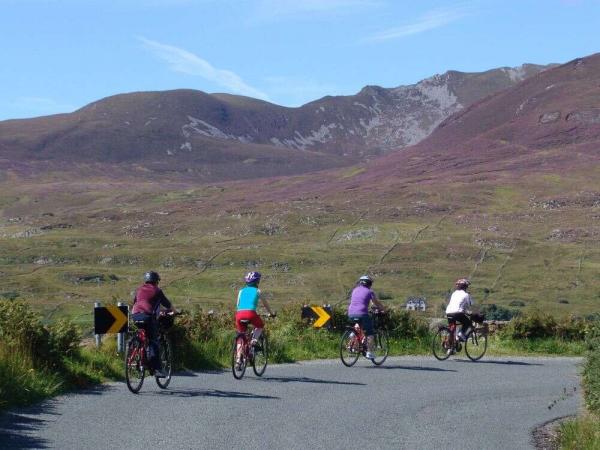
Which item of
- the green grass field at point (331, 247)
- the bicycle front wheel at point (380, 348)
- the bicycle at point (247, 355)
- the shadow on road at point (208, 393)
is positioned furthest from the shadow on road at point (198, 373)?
the green grass field at point (331, 247)

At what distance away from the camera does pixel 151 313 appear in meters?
14.1

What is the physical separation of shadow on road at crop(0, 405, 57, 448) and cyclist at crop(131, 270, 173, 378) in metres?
2.14

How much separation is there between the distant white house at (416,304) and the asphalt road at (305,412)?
1317 inches

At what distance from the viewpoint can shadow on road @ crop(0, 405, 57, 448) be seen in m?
9.75

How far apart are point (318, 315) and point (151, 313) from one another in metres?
8.08

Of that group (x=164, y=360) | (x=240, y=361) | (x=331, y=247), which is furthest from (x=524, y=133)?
(x=164, y=360)

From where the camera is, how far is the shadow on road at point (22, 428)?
32.0ft

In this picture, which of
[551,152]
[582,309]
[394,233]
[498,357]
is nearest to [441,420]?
[498,357]

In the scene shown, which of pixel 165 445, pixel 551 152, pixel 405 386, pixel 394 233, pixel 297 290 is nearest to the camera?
pixel 165 445

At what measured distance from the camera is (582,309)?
5500cm

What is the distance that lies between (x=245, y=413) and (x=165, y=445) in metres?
2.29

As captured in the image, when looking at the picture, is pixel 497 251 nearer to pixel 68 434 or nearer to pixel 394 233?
pixel 394 233

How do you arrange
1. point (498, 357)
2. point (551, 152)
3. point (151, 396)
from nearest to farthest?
point (151, 396) → point (498, 357) → point (551, 152)

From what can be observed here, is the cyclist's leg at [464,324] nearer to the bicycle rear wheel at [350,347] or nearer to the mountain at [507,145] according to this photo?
the bicycle rear wheel at [350,347]
